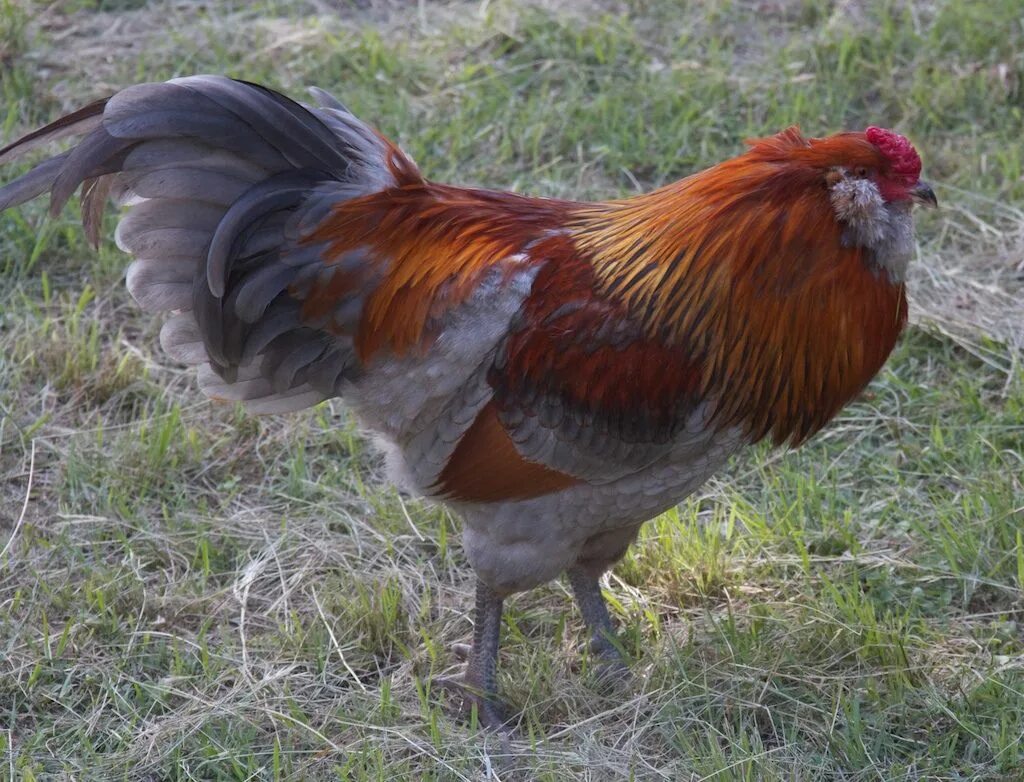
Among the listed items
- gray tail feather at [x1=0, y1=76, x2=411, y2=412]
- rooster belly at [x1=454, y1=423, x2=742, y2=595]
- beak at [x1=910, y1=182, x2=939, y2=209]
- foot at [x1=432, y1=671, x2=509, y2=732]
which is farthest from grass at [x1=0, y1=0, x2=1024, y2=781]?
beak at [x1=910, y1=182, x2=939, y2=209]

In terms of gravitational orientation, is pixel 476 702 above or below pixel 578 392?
below

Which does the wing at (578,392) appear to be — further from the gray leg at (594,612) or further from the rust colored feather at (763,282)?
the gray leg at (594,612)

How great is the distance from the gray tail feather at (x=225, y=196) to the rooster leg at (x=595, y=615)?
1002mm

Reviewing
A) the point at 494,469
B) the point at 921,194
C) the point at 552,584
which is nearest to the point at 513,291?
the point at 494,469

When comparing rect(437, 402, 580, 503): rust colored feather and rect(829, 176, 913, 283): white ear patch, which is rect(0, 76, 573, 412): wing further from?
rect(829, 176, 913, 283): white ear patch

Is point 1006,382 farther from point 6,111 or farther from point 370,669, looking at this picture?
point 6,111

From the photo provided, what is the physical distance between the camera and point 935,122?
6285 mm

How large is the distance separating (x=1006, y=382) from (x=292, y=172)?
298 cm

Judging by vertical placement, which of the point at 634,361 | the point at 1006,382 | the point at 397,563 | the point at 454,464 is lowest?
the point at 397,563

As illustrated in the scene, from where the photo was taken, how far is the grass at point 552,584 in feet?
12.0

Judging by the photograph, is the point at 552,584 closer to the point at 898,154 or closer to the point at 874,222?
the point at 874,222

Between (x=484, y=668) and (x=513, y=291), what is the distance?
1.18 meters

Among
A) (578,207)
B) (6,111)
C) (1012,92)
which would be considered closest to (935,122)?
(1012,92)

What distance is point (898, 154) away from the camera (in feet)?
10.5
